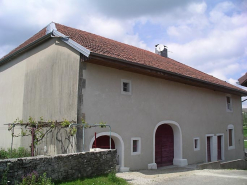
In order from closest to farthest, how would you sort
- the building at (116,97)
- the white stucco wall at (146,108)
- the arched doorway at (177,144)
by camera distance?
the building at (116,97) < the white stucco wall at (146,108) < the arched doorway at (177,144)

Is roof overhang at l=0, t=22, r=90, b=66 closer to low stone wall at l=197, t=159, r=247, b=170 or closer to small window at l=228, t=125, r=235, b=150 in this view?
low stone wall at l=197, t=159, r=247, b=170

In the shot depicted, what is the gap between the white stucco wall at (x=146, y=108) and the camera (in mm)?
10633

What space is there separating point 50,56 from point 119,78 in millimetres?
3365

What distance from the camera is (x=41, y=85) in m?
12.4

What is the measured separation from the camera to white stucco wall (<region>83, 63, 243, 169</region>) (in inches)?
419

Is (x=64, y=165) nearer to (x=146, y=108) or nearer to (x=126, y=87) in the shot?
(x=126, y=87)

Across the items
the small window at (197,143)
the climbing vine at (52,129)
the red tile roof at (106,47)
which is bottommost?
the small window at (197,143)

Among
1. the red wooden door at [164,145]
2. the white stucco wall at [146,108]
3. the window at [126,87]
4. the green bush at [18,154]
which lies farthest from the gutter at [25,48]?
the red wooden door at [164,145]

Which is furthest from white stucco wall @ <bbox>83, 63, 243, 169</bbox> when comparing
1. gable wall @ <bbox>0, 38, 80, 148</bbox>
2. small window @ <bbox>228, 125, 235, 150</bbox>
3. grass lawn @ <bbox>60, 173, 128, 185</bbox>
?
grass lawn @ <bbox>60, 173, 128, 185</bbox>

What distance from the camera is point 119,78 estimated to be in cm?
1146

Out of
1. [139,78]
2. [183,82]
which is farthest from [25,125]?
[183,82]

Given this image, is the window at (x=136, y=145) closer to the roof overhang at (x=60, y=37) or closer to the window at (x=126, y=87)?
the window at (x=126, y=87)

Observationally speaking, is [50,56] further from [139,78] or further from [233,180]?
[233,180]

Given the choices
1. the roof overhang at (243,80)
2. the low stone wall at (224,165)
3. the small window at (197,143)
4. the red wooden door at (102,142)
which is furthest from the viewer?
the small window at (197,143)
